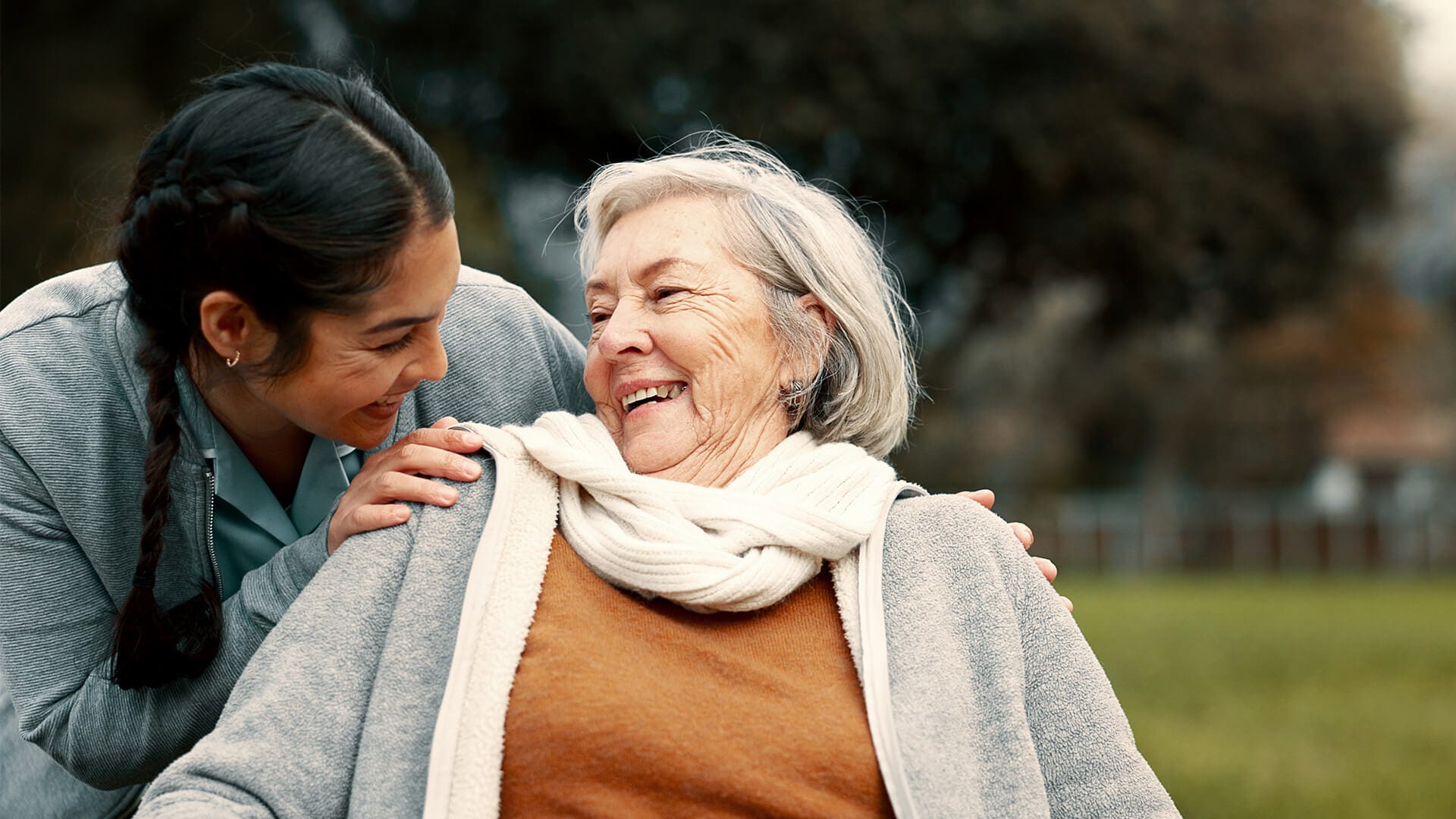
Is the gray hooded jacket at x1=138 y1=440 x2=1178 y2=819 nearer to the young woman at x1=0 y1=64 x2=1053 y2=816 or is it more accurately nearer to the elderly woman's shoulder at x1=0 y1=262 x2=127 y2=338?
the young woman at x1=0 y1=64 x2=1053 y2=816

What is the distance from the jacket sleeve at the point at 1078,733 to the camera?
192cm

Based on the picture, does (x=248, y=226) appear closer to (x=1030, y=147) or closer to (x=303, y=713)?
(x=303, y=713)

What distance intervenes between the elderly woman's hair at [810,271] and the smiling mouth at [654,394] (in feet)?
0.67

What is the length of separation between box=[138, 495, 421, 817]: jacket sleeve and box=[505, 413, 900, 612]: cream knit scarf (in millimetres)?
284

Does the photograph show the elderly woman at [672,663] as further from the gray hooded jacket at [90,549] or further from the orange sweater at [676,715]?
the gray hooded jacket at [90,549]

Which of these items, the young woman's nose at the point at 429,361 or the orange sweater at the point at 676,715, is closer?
the orange sweater at the point at 676,715

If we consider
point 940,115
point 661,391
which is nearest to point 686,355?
point 661,391

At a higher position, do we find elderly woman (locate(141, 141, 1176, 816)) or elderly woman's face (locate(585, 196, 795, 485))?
elderly woman's face (locate(585, 196, 795, 485))

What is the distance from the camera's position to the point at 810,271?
237cm

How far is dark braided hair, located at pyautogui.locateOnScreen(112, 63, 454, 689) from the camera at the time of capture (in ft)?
6.33

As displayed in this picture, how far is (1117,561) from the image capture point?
1105 inches

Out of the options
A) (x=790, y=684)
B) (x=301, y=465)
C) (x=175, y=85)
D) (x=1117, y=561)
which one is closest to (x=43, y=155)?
(x=175, y=85)

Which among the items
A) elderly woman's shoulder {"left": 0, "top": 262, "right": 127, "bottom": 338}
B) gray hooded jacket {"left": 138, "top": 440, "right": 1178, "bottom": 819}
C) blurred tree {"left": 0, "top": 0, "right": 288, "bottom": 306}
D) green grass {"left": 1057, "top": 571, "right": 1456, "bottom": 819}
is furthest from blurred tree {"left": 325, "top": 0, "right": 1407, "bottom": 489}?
gray hooded jacket {"left": 138, "top": 440, "right": 1178, "bottom": 819}

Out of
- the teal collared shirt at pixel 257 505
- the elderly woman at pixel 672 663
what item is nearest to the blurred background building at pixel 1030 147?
the elderly woman at pixel 672 663
